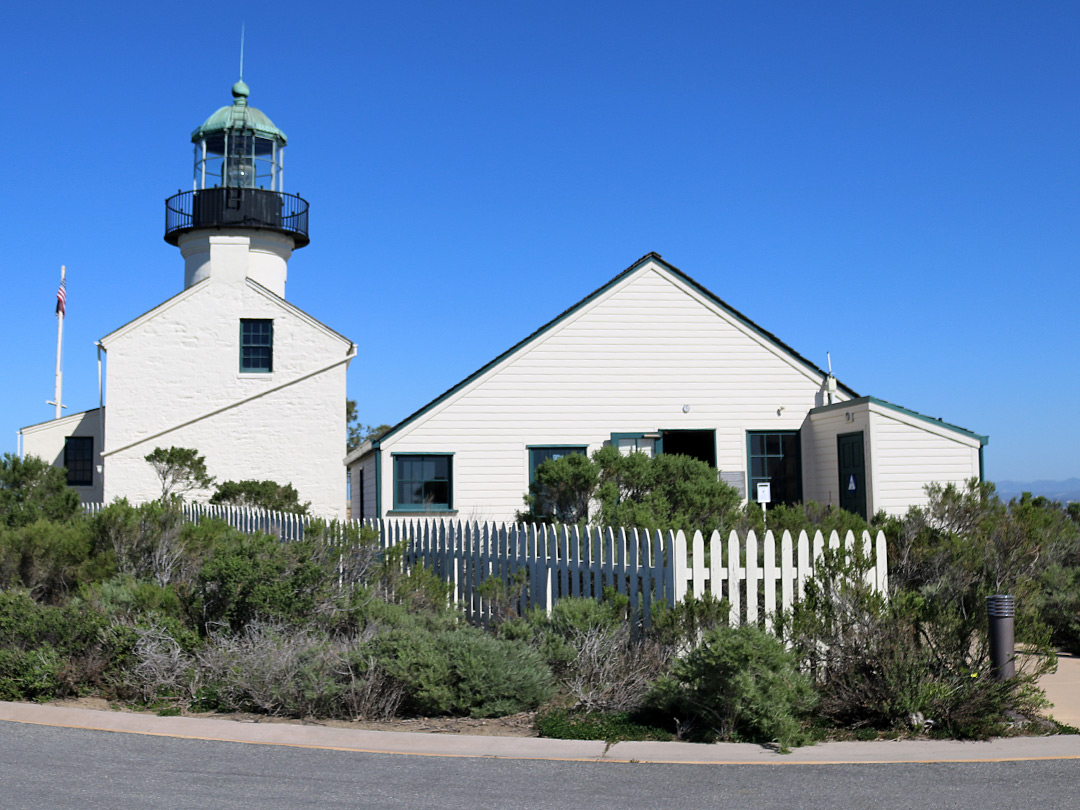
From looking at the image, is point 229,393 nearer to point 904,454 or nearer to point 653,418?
point 653,418

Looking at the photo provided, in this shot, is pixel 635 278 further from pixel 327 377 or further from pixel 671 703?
pixel 671 703

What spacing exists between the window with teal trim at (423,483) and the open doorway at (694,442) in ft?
13.7

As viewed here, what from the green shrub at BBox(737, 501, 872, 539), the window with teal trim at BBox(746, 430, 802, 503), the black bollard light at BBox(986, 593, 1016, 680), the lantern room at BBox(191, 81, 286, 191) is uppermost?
the lantern room at BBox(191, 81, 286, 191)

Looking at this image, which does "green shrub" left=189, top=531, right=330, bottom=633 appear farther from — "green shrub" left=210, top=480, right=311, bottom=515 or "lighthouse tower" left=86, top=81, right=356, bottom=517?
"lighthouse tower" left=86, top=81, right=356, bottom=517

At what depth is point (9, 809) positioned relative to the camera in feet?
17.6

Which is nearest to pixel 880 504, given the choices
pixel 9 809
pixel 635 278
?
pixel 635 278

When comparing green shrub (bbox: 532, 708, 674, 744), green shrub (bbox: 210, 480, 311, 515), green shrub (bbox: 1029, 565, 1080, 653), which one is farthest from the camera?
green shrub (bbox: 210, 480, 311, 515)

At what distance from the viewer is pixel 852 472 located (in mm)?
18375

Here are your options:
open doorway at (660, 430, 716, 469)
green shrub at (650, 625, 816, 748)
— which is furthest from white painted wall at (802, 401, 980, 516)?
green shrub at (650, 625, 816, 748)

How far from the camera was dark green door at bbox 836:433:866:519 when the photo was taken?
59.1ft

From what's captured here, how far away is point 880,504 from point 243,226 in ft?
55.8

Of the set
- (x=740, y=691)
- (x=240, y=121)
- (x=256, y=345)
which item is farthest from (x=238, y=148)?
(x=740, y=691)

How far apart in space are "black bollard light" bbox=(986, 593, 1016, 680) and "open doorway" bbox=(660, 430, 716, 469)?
40.7 ft

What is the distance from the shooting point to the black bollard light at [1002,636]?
22.6 feet
